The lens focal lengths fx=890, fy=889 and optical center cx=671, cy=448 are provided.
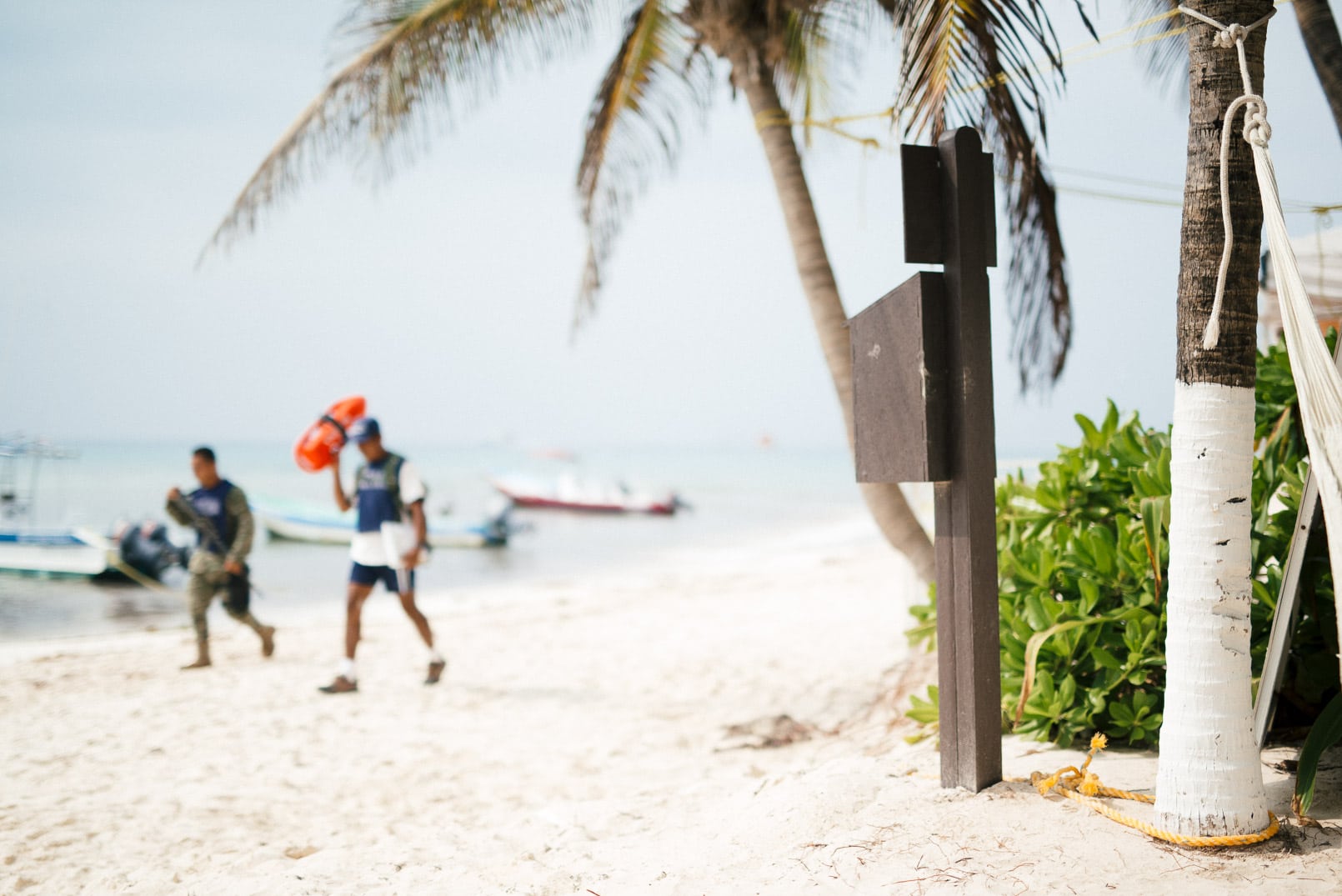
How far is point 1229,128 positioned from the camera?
7.23 feet

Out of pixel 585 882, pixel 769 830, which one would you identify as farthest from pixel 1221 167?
pixel 585 882

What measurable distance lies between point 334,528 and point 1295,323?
21.1 m

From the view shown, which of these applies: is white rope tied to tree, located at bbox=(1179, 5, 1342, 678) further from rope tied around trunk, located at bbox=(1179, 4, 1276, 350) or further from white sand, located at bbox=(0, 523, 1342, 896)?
white sand, located at bbox=(0, 523, 1342, 896)

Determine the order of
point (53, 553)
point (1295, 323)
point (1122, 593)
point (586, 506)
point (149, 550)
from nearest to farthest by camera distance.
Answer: point (1295, 323) < point (1122, 593) < point (149, 550) < point (53, 553) < point (586, 506)

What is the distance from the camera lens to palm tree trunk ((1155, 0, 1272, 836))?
7.15 ft

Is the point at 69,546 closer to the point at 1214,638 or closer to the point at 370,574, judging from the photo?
the point at 370,574

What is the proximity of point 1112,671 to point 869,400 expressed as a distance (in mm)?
1243

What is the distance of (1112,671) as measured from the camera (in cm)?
302

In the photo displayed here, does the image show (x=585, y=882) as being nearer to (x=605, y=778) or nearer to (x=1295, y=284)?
(x=605, y=778)

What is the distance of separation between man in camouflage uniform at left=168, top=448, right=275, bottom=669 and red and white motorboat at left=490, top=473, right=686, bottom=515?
22.7m

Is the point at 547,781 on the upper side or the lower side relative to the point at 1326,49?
lower

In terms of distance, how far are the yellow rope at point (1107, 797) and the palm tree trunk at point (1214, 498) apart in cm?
3

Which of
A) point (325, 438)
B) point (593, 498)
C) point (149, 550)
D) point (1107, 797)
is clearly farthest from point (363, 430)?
point (593, 498)

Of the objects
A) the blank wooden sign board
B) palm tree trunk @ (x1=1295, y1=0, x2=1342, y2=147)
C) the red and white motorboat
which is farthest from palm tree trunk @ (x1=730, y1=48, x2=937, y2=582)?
the red and white motorboat
